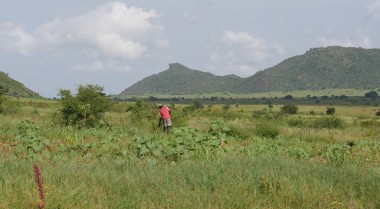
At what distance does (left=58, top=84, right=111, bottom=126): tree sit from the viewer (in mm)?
23297

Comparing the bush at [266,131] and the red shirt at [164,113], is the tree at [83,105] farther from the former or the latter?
the bush at [266,131]

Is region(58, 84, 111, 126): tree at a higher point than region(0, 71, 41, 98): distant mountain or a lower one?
lower

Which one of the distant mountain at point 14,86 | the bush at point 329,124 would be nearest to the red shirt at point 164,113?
the bush at point 329,124

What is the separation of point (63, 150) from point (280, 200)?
6399 mm

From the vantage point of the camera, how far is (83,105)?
2295 centimetres

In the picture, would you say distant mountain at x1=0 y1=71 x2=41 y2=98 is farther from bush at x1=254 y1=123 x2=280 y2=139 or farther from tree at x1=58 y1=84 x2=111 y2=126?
bush at x1=254 y1=123 x2=280 y2=139

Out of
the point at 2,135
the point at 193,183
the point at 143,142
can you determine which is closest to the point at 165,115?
the point at 2,135

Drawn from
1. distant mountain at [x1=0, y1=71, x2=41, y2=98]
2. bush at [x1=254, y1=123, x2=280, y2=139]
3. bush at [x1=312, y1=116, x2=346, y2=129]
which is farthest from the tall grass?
distant mountain at [x1=0, y1=71, x2=41, y2=98]

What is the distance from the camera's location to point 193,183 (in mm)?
6691

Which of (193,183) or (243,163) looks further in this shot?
(243,163)

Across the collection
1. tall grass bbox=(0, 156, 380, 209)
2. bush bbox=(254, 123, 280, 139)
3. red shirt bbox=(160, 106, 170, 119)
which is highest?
red shirt bbox=(160, 106, 170, 119)

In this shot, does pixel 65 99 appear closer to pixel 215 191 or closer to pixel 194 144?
pixel 194 144

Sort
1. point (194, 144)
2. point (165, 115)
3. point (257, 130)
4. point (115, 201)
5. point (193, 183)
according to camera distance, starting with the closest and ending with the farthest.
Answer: point (115, 201), point (193, 183), point (194, 144), point (165, 115), point (257, 130)

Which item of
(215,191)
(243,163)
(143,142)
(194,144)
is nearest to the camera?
(215,191)
